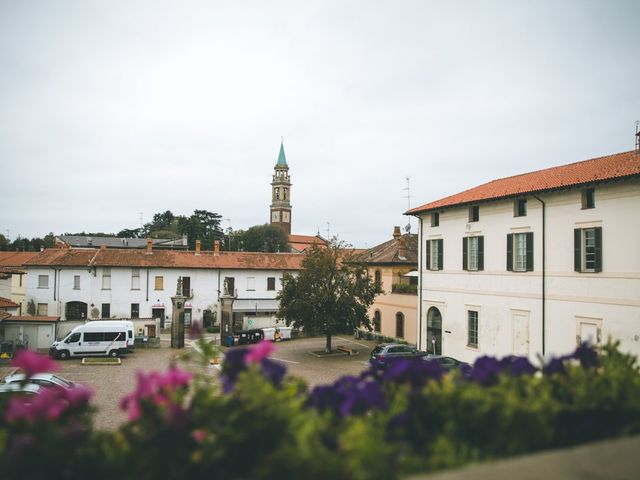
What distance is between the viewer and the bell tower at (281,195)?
118438 millimetres

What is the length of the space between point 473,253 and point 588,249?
5.90m

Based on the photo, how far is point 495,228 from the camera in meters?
22.5

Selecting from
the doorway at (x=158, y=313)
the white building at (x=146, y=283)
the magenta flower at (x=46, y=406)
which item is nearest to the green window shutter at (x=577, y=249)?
the magenta flower at (x=46, y=406)

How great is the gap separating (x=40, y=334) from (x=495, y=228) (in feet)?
87.0

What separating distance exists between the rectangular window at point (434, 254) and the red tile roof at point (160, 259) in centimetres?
1789

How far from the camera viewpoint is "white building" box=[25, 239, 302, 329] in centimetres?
3712

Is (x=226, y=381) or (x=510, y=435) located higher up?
(x=226, y=381)

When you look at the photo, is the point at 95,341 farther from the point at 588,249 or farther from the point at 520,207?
the point at 588,249

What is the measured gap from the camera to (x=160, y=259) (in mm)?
39594

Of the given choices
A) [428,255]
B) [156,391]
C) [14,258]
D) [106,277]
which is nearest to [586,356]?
[156,391]

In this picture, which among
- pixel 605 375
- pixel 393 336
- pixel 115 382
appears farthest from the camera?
pixel 393 336

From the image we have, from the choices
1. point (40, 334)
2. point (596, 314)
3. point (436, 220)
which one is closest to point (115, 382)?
point (40, 334)

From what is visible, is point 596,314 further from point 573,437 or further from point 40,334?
point 40,334

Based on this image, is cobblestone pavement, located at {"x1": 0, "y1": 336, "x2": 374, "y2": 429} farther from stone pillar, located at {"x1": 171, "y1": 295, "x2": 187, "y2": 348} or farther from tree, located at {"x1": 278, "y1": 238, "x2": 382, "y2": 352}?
tree, located at {"x1": 278, "y1": 238, "x2": 382, "y2": 352}
